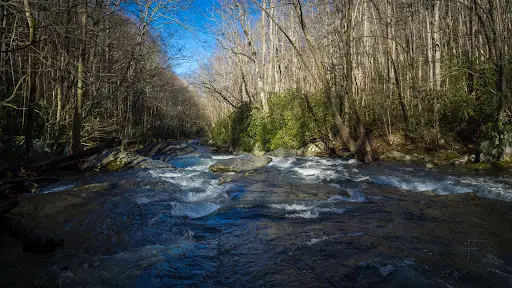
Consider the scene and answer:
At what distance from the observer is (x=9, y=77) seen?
11641 millimetres

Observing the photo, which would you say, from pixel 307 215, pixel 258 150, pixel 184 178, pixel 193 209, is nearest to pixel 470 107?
pixel 307 215

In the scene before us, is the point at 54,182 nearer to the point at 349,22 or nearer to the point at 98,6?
the point at 98,6

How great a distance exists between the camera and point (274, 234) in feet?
15.4

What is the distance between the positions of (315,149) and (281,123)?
9.09 feet

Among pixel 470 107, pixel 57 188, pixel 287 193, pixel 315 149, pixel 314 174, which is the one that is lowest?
pixel 287 193

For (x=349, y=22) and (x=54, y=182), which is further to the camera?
(x=349, y=22)

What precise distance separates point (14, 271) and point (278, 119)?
1466cm

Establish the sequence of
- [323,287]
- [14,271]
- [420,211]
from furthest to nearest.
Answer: [420,211]
[14,271]
[323,287]

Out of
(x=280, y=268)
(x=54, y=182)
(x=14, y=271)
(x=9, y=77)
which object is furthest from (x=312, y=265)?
(x=9, y=77)

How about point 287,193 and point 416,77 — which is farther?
point 416,77

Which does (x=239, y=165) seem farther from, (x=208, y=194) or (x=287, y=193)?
(x=287, y=193)

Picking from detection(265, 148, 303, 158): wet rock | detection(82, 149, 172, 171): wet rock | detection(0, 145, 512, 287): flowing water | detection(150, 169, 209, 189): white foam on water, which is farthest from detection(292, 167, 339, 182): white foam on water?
detection(82, 149, 172, 171): wet rock

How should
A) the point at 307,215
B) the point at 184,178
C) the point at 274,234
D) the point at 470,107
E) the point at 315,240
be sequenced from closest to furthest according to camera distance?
1. the point at 315,240
2. the point at 274,234
3. the point at 307,215
4. the point at 184,178
5. the point at 470,107

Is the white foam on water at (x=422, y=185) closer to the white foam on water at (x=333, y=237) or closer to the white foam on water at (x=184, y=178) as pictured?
the white foam on water at (x=333, y=237)
